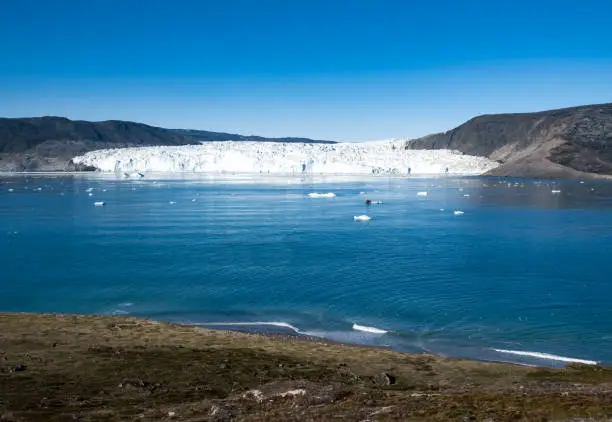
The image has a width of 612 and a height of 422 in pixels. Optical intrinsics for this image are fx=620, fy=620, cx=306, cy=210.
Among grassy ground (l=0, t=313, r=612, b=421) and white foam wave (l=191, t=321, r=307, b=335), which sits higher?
grassy ground (l=0, t=313, r=612, b=421)

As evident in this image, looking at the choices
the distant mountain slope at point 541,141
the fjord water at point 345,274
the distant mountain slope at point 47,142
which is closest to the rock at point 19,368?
the fjord water at point 345,274

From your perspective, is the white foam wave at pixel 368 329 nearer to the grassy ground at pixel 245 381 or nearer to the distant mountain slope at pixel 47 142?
the grassy ground at pixel 245 381

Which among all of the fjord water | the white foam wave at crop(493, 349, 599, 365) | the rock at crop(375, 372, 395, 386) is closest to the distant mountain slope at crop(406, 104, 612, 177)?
the fjord water

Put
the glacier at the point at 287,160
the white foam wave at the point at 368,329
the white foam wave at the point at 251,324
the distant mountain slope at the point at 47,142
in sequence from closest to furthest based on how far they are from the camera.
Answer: the white foam wave at the point at 368,329
the white foam wave at the point at 251,324
the glacier at the point at 287,160
the distant mountain slope at the point at 47,142

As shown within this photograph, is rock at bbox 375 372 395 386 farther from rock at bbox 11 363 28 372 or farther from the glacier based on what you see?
the glacier

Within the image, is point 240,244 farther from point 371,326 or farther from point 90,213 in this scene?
point 90,213

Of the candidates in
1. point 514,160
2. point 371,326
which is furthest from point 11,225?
point 514,160
